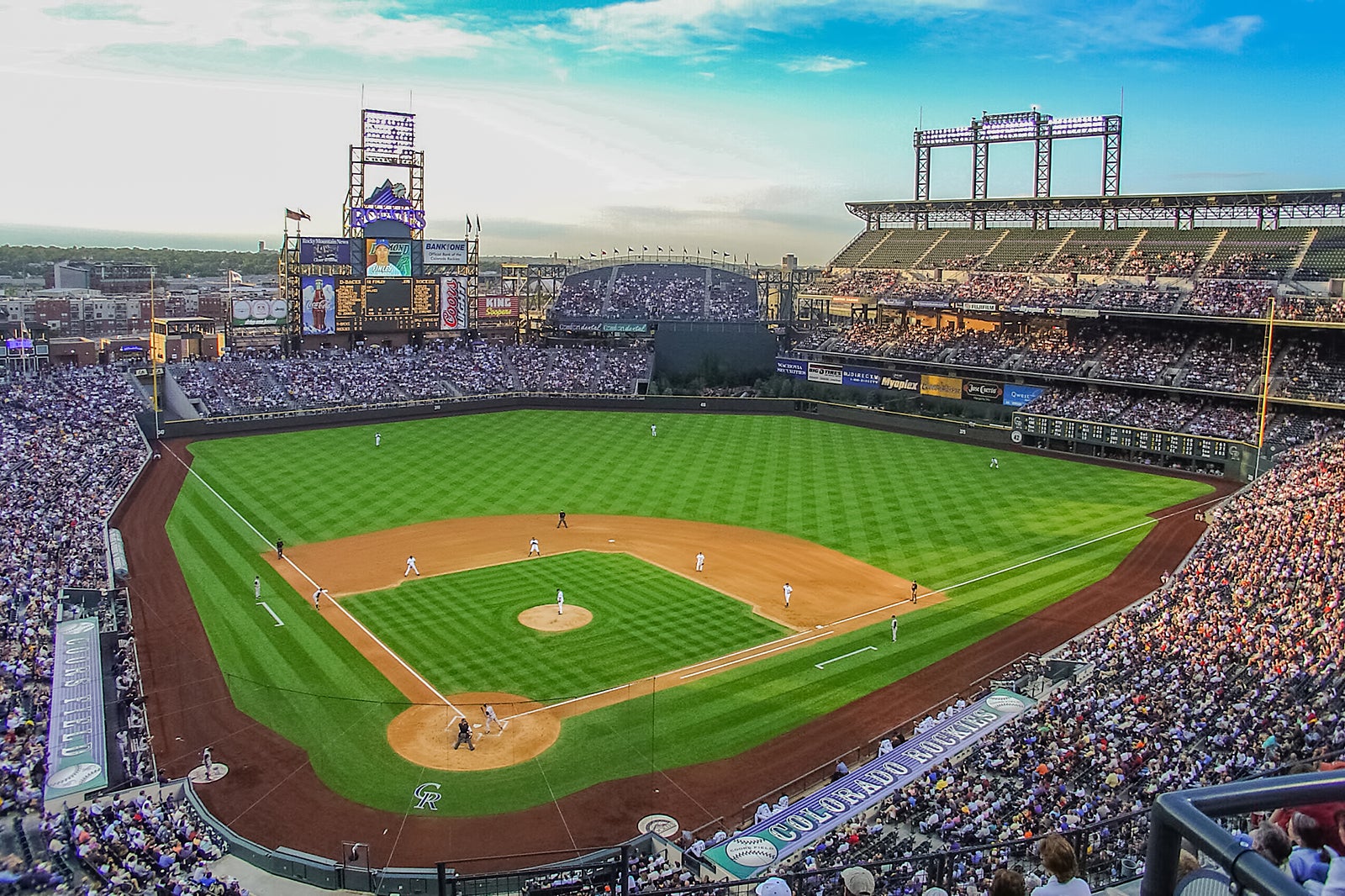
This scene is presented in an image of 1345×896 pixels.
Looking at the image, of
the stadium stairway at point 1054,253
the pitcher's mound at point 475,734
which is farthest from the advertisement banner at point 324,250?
the pitcher's mound at point 475,734

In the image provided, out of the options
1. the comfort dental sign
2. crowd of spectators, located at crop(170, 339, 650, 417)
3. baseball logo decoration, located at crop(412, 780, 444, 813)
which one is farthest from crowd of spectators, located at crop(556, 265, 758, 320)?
baseball logo decoration, located at crop(412, 780, 444, 813)

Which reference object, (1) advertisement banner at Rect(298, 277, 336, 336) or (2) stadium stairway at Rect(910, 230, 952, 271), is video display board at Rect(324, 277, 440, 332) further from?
(2) stadium stairway at Rect(910, 230, 952, 271)

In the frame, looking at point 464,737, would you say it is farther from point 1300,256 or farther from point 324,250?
point 1300,256

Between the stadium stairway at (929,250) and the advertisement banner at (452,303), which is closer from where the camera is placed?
the advertisement banner at (452,303)

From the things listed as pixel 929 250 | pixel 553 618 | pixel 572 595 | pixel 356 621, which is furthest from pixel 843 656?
pixel 929 250

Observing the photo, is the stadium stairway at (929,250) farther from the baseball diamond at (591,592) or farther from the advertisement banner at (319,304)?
the advertisement banner at (319,304)

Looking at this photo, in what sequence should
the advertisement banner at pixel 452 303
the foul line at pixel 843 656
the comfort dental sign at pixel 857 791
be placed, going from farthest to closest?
the advertisement banner at pixel 452 303 → the foul line at pixel 843 656 → the comfort dental sign at pixel 857 791
